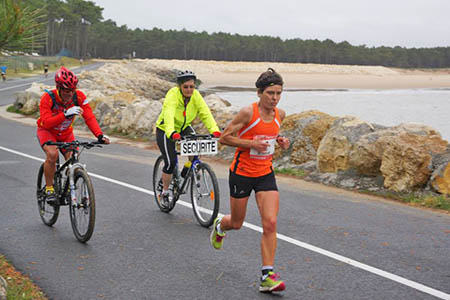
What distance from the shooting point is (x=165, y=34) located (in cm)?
18150

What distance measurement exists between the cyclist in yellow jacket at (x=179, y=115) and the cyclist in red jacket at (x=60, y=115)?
105cm

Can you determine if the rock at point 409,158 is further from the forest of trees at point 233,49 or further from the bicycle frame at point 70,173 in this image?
the forest of trees at point 233,49

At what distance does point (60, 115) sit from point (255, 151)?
2654 mm

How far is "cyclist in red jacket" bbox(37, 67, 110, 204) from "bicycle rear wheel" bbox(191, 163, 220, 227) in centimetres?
147

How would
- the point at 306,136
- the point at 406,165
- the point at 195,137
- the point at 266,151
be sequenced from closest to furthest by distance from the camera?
1. the point at 266,151
2. the point at 195,137
3. the point at 406,165
4. the point at 306,136

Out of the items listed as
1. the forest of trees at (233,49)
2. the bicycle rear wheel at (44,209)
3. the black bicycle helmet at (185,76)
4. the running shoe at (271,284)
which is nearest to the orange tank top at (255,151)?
the running shoe at (271,284)

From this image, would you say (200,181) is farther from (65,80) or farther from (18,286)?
(18,286)

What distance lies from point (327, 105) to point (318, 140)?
34.4 meters

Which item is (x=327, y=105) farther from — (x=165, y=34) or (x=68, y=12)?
(x=165, y=34)

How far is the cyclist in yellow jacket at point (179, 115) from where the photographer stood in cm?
750

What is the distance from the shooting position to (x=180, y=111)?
777 centimetres

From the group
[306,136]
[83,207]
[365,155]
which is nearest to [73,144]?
[83,207]

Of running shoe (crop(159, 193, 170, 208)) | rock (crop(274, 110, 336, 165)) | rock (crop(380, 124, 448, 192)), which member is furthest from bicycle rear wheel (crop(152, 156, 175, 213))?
rock (crop(274, 110, 336, 165))

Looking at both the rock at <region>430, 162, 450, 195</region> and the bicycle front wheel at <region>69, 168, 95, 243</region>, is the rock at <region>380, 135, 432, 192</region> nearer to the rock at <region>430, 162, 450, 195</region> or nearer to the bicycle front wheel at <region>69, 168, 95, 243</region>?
the rock at <region>430, 162, 450, 195</region>
